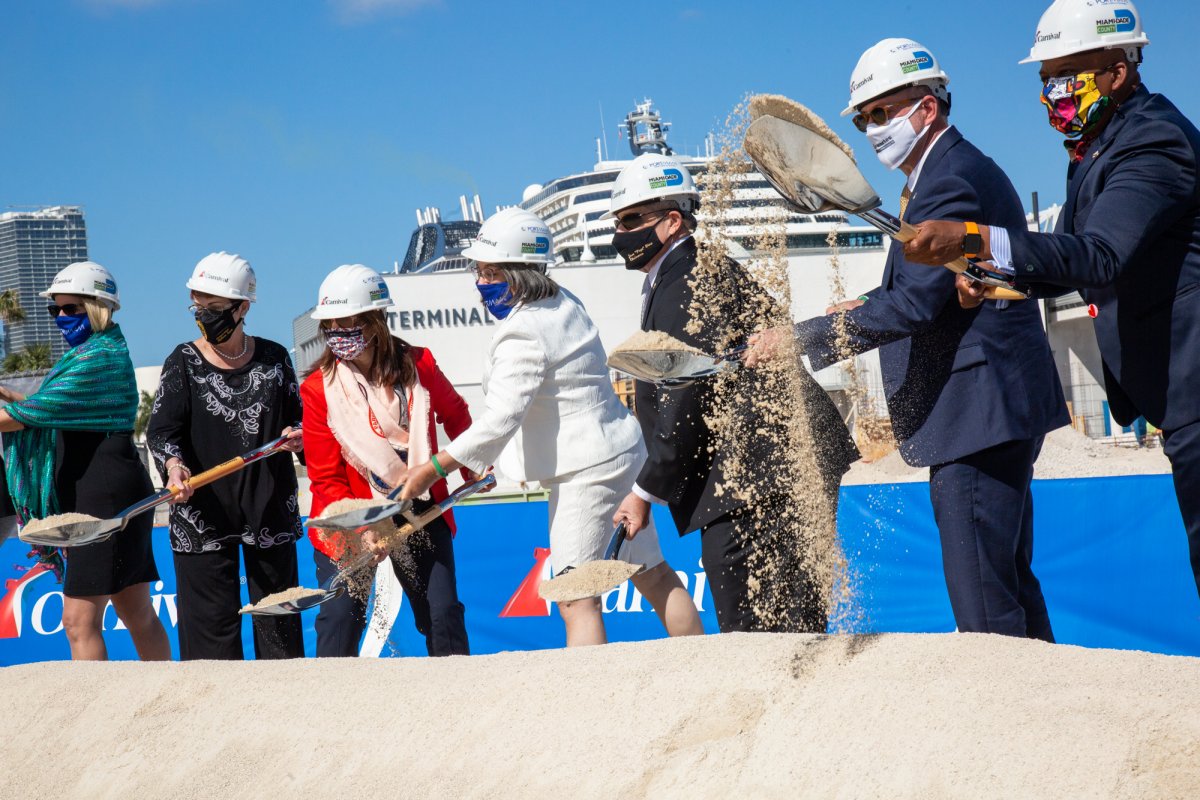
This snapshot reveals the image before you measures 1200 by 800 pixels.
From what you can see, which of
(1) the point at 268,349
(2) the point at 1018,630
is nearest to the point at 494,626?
(1) the point at 268,349

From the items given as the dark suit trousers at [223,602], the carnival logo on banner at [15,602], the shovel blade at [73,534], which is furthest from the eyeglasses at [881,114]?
the carnival logo on banner at [15,602]

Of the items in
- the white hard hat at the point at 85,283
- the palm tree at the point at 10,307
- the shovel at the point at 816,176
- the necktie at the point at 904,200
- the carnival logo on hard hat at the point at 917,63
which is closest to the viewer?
the shovel at the point at 816,176

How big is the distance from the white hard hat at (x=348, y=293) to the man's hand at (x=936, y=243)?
2.31 m

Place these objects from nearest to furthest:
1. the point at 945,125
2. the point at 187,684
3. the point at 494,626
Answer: the point at 945,125
the point at 187,684
the point at 494,626

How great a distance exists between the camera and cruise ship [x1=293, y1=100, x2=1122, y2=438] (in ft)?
125

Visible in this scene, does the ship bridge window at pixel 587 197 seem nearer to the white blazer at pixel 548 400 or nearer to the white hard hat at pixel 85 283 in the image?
the white hard hat at pixel 85 283

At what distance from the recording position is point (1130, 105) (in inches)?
108

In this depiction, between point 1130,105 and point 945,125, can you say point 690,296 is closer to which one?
point 945,125

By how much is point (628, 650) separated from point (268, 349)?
2386 millimetres

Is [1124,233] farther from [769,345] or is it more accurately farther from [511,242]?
[511,242]

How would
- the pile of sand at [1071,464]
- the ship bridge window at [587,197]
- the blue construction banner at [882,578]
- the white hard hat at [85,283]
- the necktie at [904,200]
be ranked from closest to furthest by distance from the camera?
the necktie at [904,200], the white hard hat at [85,283], the blue construction banner at [882,578], the pile of sand at [1071,464], the ship bridge window at [587,197]

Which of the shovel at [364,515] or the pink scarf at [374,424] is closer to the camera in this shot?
the shovel at [364,515]

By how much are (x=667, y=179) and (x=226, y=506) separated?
7.23 ft

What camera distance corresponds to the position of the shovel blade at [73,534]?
4414 millimetres
